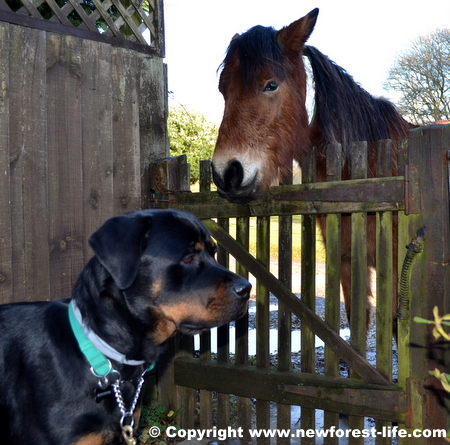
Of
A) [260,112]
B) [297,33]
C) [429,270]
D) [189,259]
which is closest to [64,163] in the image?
[260,112]

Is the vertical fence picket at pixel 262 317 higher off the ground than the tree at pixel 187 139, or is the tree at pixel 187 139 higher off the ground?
the tree at pixel 187 139

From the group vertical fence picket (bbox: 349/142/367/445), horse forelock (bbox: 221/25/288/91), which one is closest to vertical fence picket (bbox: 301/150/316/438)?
vertical fence picket (bbox: 349/142/367/445)

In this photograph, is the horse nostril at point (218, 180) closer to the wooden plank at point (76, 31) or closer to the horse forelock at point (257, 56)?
the horse forelock at point (257, 56)

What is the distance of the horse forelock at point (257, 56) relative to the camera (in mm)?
3939

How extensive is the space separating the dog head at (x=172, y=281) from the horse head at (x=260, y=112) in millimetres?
1102

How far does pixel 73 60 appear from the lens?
4.21 meters

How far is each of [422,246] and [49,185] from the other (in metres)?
2.73

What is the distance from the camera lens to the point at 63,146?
4141 millimetres

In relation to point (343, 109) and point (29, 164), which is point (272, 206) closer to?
point (343, 109)

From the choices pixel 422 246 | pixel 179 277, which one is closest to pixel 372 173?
pixel 422 246

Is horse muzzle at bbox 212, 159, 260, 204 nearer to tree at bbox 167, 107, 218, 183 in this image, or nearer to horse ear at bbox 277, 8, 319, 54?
horse ear at bbox 277, 8, 319, 54

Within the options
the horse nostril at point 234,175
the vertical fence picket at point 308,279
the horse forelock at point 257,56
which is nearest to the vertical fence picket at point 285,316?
the vertical fence picket at point 308,279

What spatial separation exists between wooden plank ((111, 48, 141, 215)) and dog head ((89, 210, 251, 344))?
1828 millimetres

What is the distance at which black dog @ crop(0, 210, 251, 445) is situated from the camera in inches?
97.6
